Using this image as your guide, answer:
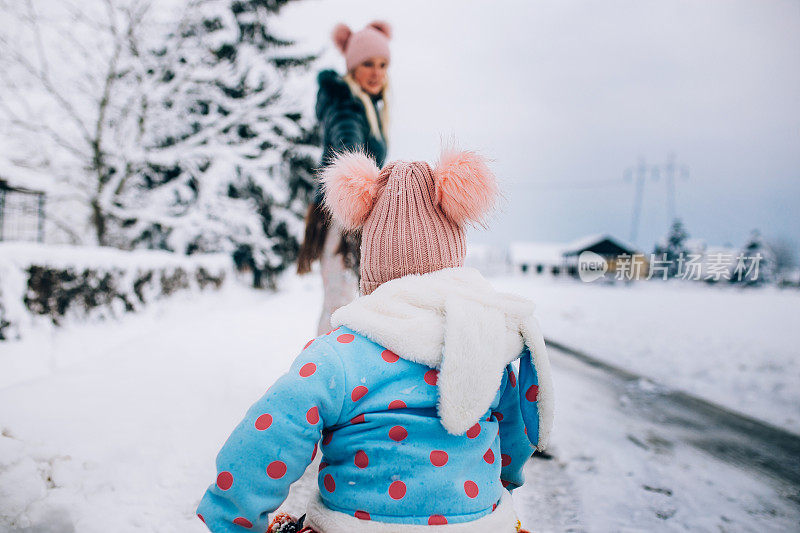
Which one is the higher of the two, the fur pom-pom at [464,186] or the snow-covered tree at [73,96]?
the snow-covered tree at [73,96]

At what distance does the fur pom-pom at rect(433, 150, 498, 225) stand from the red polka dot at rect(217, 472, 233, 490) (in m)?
0.84

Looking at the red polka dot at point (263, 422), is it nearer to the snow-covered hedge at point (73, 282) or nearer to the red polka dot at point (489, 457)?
the red polka dot at point (489, 457)

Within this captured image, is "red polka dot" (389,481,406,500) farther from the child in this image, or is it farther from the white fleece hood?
the white fleece hood

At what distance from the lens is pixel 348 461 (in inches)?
44.0

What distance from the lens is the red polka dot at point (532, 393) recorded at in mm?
1258

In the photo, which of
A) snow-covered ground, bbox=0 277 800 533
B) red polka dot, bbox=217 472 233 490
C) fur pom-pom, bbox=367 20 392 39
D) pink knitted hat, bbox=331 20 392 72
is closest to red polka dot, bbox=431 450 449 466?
red polka dot, bbox=217 472 233 490

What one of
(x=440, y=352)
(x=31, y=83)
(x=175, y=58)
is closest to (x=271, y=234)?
(x=175, y=58)

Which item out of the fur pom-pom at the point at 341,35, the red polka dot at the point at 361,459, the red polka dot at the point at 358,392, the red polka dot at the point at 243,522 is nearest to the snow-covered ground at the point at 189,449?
the red polka dot at the point at 243,522

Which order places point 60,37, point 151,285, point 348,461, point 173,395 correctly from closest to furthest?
point 348,461
point 173,395
point 151,285
point 60,37

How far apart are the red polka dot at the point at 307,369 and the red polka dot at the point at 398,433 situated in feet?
0.77

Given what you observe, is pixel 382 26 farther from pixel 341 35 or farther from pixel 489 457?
pixel 489 457

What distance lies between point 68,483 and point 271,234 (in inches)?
503

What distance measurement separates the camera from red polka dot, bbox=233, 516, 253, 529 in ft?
3.17

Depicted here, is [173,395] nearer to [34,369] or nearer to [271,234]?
[34,369]
